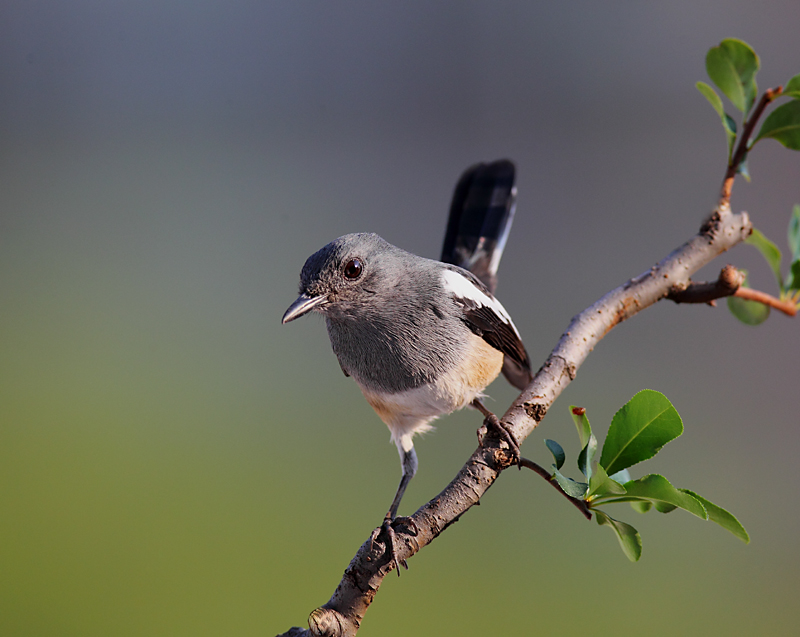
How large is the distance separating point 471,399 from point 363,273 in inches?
9.2

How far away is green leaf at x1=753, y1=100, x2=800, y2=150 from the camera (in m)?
0.71

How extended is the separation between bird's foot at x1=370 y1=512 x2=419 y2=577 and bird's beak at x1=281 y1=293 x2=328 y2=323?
8.8 inches

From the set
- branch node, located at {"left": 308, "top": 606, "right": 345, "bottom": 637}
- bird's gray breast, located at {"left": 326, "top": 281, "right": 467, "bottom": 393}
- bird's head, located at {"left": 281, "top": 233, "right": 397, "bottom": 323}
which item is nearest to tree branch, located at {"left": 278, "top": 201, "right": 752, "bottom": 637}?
branch node, located at {"left": 308, "top": 606, "right": 345, "bottom": 637}

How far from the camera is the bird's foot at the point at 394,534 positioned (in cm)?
51

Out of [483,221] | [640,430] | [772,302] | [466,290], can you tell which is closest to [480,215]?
[483,221]

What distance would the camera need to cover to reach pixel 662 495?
498 mm

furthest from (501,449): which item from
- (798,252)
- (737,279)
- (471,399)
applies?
(798,252)

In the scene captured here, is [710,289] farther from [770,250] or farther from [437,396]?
[437,396]

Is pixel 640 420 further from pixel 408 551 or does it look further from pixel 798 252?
pixel 798 252

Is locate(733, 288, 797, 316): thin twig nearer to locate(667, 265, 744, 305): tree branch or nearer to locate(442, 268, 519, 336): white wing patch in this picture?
locate(667, 265, 744, 305): tree branch

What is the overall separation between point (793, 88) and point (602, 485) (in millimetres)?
548

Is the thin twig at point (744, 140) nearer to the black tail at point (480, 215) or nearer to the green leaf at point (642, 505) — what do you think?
the black tail at point (480, 215)

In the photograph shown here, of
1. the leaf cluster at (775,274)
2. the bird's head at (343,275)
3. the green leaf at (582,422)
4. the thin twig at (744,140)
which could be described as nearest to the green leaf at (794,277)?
the leaf cluster at (775,274)

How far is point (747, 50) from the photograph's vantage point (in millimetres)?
686
